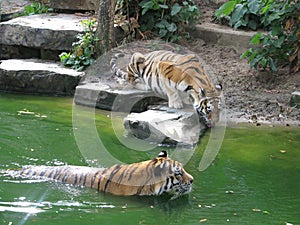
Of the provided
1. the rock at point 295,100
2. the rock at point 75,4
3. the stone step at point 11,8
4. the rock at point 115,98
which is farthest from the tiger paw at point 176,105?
the stone step at point 11,8

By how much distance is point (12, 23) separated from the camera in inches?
410

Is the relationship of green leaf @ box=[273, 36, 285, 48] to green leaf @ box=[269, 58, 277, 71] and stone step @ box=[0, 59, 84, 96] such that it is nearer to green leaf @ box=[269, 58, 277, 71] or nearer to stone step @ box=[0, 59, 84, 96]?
green leaf @ box=[269, 58, 277, 71]

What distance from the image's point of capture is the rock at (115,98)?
828 cm

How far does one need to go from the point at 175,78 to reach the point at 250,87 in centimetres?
180

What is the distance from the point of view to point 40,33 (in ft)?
33.3

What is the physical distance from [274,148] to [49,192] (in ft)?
9.05

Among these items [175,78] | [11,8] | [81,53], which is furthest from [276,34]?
[11,8]

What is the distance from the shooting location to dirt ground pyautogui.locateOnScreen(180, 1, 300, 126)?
8.04 m

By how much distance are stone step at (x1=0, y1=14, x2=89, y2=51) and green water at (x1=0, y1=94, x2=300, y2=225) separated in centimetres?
239

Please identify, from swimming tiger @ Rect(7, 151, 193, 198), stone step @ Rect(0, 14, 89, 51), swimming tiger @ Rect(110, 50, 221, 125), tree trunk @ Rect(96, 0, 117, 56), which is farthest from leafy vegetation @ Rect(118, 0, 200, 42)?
swimming tiger @ Rect(7, 151, 193, 198)

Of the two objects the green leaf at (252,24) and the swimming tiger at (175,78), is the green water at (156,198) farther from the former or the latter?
the green leaf at (252,24)

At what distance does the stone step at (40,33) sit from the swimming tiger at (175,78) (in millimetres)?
Answer: 1901

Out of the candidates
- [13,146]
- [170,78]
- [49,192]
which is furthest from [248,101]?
[49,192]

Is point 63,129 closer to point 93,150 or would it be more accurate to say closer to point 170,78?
point 93,150
